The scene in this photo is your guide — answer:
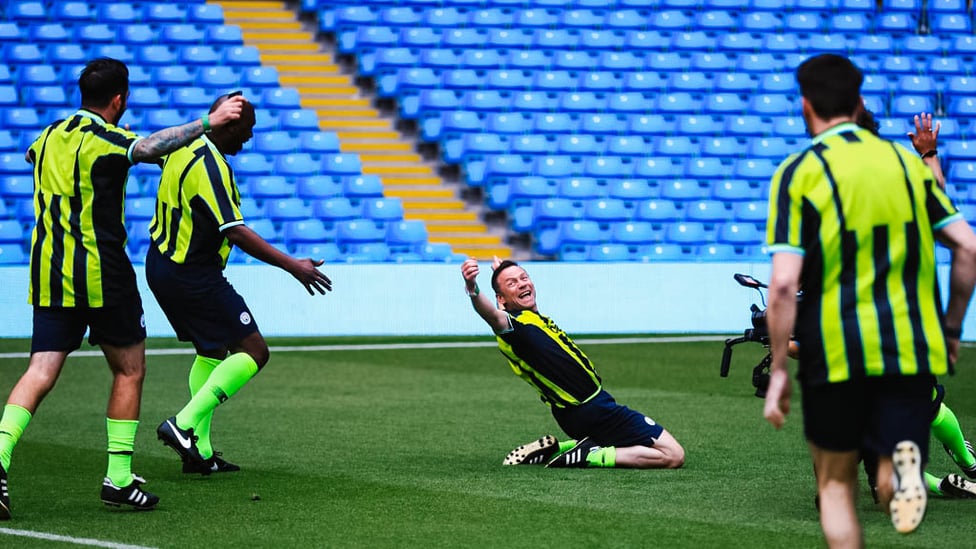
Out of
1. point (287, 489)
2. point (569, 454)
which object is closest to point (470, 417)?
point (569, 454)

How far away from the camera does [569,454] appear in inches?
297

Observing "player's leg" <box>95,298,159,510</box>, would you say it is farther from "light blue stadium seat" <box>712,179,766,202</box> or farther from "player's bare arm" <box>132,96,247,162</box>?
"light blue stadium seat" <box>712,179,766,202</box>

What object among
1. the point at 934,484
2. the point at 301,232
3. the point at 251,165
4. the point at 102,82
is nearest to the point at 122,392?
the point at 102,82

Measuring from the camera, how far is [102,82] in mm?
5984

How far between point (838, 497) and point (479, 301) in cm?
307

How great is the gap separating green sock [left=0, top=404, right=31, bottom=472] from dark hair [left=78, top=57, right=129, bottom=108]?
1367mm

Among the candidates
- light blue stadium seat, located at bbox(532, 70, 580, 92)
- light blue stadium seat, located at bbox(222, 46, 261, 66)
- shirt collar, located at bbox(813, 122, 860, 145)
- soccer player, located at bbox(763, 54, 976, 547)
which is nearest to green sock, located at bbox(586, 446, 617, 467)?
soccer player, located at bbox(763, 54, 976, 547)

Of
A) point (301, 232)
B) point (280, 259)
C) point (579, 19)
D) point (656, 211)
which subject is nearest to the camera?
point (280, 259)

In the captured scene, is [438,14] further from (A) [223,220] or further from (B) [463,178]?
(A) [223,220]

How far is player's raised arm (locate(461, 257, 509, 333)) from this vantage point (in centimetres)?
643

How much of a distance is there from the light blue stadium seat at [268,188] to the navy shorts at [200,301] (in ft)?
33.0

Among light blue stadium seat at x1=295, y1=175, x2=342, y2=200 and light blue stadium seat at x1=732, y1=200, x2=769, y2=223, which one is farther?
light blue stadium seat at x1=732, y1=200, x2=769, y2=223

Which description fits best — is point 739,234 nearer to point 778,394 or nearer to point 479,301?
point 479,301

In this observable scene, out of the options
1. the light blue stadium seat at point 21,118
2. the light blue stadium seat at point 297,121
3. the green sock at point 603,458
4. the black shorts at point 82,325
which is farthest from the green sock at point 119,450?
the light blue stadium seat at point 297,121
